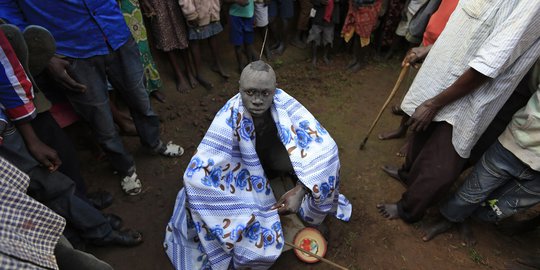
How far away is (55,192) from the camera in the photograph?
201 cm

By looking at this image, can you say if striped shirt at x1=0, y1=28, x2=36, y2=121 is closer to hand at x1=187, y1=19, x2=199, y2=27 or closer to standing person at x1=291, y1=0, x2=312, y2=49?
hand at x1=187, y1=19, x2=199, y2=27

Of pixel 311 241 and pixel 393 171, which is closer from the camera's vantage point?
pixel 311 241

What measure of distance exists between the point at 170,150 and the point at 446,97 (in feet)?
8.12

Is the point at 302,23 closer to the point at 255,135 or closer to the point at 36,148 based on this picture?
the point at 255,135

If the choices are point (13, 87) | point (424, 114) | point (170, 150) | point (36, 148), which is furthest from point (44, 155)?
point (424, 114)

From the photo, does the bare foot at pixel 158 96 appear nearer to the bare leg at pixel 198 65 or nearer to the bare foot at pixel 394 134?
the bare leg at pixel 198 65

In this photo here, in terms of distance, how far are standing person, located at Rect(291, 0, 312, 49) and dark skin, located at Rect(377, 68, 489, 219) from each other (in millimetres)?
2784

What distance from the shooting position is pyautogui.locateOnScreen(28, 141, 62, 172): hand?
1823mm

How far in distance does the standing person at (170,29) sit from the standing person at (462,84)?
252cm

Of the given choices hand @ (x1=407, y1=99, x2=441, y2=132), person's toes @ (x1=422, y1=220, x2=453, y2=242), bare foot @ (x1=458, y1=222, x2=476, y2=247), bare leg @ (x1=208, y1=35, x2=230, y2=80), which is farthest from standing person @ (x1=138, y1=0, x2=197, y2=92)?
bare foot @ (x1=458, y1=222, x2=476, y2=247)

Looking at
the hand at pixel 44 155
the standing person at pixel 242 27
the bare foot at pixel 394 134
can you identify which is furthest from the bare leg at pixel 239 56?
the hand at pixel 44 155

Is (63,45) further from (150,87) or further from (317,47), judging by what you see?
(317,47)

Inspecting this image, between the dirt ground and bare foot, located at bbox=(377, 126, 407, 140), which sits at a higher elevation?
bare foot, located at bbox=(377, 126, 407, 140)

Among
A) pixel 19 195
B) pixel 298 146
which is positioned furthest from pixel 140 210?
pixel 19 195
